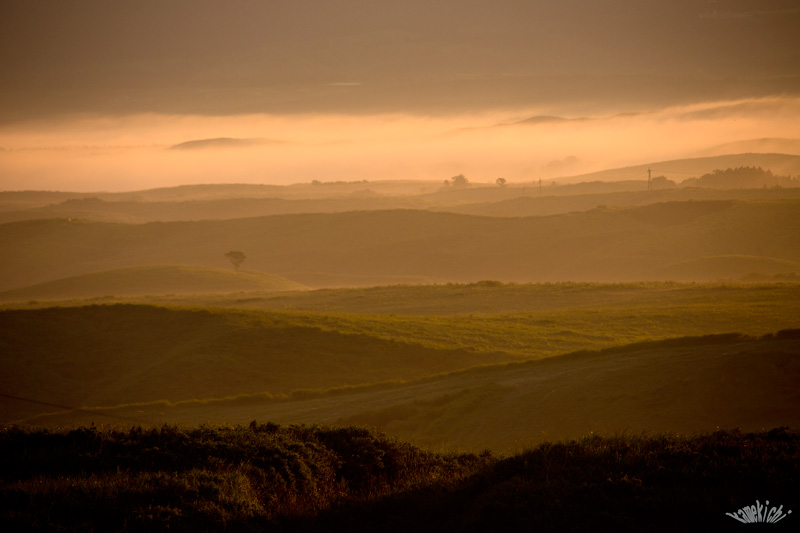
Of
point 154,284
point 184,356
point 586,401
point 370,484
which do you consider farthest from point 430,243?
point 370,484

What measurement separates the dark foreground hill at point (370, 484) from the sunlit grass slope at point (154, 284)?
90.5 meters

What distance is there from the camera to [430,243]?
14375cm

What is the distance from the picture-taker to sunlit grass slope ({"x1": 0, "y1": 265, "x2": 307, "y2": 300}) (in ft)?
348

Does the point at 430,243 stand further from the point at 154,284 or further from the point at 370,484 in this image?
the point at 370,484

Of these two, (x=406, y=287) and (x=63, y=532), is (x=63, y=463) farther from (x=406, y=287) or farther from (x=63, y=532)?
(x=406, y=287)

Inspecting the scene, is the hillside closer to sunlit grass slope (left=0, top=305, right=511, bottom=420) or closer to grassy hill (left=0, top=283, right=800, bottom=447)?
grassy hill (left=0, top=283, right=800, bottom=447)

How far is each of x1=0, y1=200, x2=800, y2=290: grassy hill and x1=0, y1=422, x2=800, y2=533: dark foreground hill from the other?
293ft

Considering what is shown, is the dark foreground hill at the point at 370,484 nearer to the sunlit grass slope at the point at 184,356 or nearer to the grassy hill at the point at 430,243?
the sunlit grass slope at the point at 184,356

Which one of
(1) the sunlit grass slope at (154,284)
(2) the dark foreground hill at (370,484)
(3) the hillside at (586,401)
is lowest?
(1) the sunlit grass slope at (154,284)

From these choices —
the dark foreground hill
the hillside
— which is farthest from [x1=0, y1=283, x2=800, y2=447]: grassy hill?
the dark foreground hill

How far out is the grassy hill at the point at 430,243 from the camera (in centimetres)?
11994

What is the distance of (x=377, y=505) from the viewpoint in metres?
11.9

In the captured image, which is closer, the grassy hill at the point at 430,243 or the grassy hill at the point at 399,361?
the grassy hill at the point at 399,361

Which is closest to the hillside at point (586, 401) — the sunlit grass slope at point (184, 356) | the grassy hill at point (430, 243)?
the sunlit grass slope at point (184, 356)
